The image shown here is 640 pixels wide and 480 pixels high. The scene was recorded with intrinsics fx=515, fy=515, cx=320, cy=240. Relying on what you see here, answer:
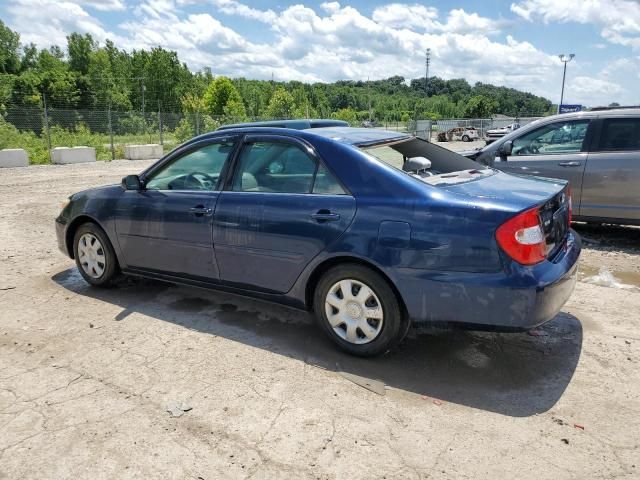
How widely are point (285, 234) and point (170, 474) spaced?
5.83 ft

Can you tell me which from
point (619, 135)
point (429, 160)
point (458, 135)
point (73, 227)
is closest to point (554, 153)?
point (619, 135)

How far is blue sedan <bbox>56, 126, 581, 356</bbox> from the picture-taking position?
3.12m

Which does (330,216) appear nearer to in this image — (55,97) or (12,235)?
(12,235)

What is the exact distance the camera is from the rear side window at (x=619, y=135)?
6410mm

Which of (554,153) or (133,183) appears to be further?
(554,153)

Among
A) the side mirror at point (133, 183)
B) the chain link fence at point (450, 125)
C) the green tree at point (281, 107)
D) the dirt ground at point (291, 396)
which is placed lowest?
the dirt ground at point (291, 396)

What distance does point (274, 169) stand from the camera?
13.1 feet

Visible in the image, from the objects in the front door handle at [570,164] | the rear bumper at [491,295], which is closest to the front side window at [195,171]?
the rear bumper at [491,295]

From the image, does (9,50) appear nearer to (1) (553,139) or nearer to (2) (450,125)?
(2) (450,125)

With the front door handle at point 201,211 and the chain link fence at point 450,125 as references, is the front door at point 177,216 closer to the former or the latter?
the front door handle at point 201,211

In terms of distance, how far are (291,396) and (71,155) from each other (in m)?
21.5

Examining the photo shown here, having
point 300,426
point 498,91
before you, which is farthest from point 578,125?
point 498,91

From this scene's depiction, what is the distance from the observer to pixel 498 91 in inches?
5522

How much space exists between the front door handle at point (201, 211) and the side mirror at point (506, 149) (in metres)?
4.65
